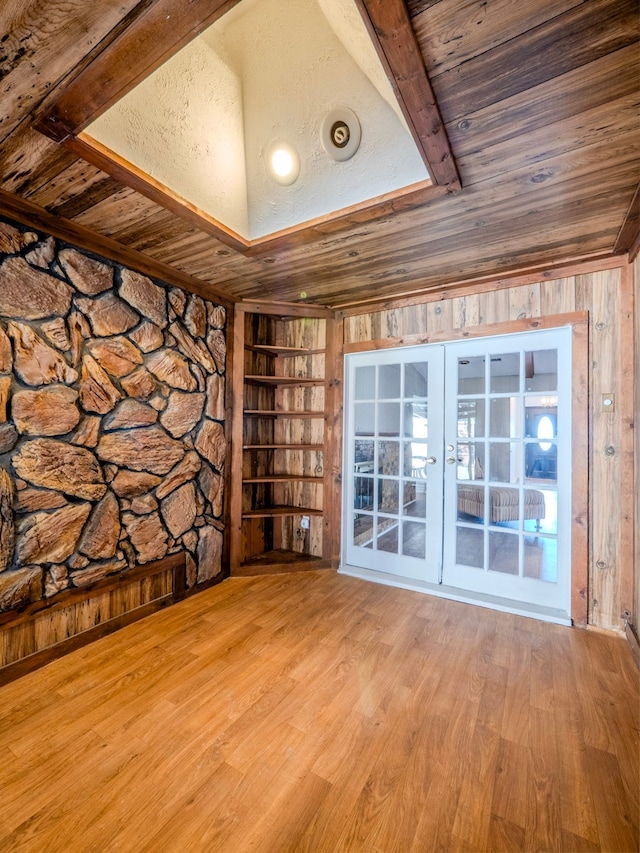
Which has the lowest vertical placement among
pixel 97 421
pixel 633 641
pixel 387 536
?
pixel 633 641

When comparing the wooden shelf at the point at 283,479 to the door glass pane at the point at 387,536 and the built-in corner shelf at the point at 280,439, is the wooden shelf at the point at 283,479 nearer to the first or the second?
the built-in corner shelf at the point at 280,439

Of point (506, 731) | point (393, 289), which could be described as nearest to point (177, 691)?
point (506, 731)

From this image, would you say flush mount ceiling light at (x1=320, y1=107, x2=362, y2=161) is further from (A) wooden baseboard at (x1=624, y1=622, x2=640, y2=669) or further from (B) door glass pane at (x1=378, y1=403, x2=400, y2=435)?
(A) wooden baseboard at (x1=624, y1=622, x2=640, y2=669)

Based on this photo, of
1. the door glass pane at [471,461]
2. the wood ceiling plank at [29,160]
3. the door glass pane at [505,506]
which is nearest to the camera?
the wood ceiling plank at [29,160]

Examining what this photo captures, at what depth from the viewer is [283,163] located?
1986 mm

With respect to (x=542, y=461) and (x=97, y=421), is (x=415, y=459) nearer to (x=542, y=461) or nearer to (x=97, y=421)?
(x=542, y=461)

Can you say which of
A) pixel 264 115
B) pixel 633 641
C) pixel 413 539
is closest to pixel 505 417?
pixel 413 539

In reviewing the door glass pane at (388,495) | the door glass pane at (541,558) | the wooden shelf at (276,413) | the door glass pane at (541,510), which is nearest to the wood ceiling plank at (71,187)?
the wooden shelf at (276,413)

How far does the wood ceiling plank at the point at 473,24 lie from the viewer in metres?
1.01

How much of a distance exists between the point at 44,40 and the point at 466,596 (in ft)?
11.6

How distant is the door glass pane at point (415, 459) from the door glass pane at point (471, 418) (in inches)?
12.8

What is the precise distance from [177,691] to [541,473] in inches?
102

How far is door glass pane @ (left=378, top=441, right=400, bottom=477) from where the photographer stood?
3146mm

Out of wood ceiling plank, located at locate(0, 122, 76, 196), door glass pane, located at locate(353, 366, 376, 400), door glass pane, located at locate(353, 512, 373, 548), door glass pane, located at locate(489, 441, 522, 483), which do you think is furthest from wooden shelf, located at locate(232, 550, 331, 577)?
wood ceiling plank, located at locate(0, 122, 76, 196)
